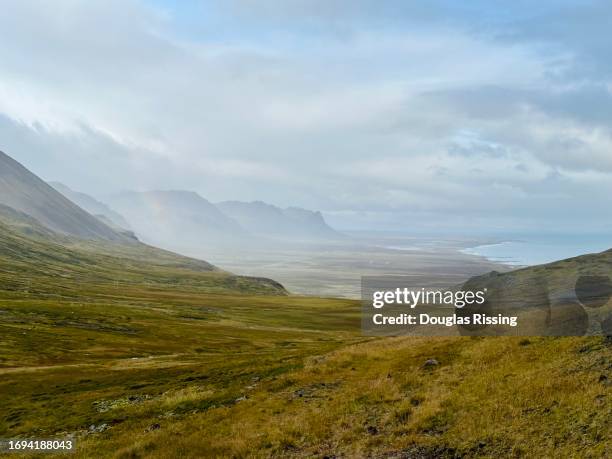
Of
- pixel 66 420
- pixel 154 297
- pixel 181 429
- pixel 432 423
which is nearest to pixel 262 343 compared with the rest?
pixel 66 420

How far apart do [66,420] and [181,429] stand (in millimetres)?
13296

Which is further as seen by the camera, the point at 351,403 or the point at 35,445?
the point at 35,445

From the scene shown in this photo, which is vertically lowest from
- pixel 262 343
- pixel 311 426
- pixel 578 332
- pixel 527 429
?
pixel 262 343

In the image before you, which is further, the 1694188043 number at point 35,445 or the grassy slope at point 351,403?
the 1694188043 number at point 35,445

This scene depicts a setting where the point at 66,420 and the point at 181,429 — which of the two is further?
the point at 66,420

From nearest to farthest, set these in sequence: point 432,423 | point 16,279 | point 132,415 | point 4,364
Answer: point 432,423, point 132,415, point 4,364, point 16,279

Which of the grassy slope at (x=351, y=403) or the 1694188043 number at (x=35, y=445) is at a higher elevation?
the grassy slope at (x=351, y=403)

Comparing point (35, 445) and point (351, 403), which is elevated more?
point (351, 403)

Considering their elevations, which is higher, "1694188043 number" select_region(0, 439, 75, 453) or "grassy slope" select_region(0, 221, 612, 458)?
"grassy slope" select_region(0, 221, 612, 458)

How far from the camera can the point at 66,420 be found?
115 ft

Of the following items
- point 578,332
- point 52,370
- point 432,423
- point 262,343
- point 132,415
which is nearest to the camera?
point 432,423

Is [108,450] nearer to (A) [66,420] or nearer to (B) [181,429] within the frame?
(B) [181,429]

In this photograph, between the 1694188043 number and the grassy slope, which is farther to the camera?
the 1694188043 number

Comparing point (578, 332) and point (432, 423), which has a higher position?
point (578, 332)
